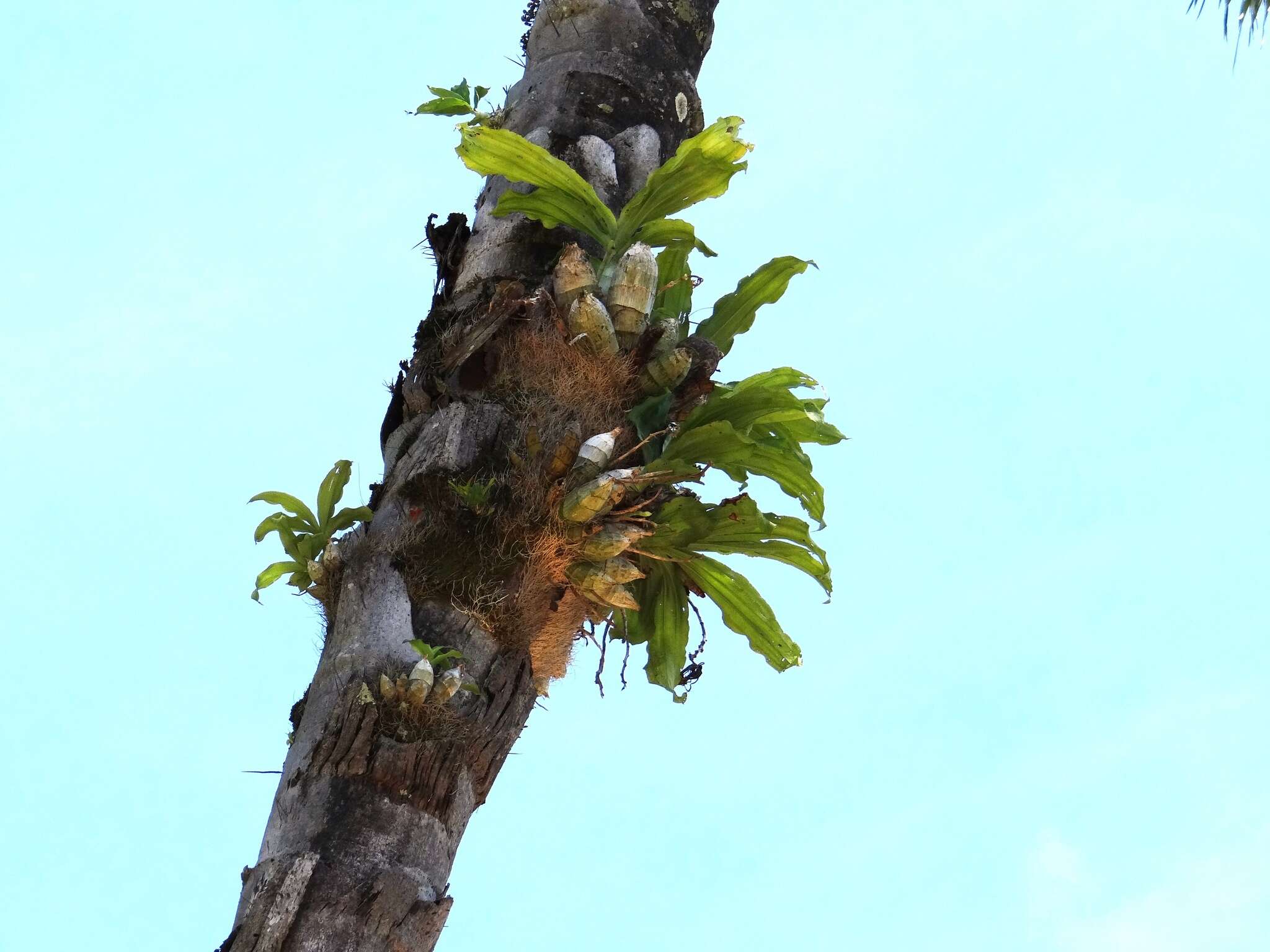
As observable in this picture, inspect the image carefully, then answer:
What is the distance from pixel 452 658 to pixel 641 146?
1.50 meters

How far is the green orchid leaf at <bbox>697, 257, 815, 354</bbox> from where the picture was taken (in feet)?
11.2

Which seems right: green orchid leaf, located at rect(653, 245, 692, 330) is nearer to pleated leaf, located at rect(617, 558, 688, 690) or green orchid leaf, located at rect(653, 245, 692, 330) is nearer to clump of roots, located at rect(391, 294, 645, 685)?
clump of roots, located at rect(391, 294, 645, 685)

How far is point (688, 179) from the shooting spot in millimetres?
3326

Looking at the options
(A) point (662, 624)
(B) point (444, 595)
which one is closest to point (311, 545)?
(B) point (444, 595)

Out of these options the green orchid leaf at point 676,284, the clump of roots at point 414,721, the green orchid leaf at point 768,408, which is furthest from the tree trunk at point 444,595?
the green orchid leaf at point 768,408

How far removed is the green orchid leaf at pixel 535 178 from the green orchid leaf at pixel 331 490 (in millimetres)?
688

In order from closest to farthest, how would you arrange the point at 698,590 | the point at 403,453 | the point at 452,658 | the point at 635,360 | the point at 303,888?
the point at 303,888 < the point at 452,658 < the point at 403,453 < the point at 635,360 < the point at 698,590

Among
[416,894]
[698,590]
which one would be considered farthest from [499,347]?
[416,894]

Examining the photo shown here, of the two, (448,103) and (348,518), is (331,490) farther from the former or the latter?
(448,103)

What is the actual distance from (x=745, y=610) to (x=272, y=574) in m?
1.09

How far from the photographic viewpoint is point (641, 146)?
3.47 metres

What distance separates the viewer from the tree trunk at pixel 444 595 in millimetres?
2246

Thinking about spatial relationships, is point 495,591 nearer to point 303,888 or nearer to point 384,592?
point 384,592

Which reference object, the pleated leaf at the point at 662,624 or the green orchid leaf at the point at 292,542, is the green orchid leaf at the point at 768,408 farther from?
the green orchid leaf at the point at 292,542
